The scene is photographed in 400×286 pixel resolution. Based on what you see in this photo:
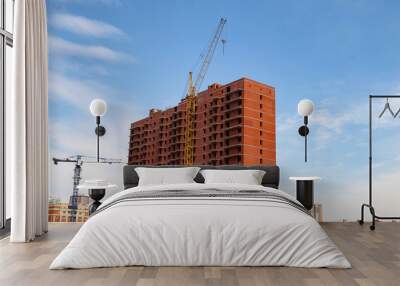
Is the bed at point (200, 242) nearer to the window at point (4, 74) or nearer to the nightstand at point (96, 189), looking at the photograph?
the nightstand at point (96, 189)

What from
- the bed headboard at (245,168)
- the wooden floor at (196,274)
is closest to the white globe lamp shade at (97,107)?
the bed headboard at (245,168)

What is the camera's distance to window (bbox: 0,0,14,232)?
16.7ft

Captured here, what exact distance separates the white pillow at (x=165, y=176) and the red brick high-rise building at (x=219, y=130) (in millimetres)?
576

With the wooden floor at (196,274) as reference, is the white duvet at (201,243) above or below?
above

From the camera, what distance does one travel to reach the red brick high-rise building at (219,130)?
19.6 ft

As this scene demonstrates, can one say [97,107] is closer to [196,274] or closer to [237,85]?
[237,85]

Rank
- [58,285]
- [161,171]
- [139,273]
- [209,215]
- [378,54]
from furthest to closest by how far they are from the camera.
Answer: [378,54] < [161,171] < [209,215] < [139,273] < [58,285]

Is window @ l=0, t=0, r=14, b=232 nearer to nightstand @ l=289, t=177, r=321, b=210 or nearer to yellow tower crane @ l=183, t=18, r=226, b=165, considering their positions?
yellow tower crane @ l=183, t=18, r=226, b=165

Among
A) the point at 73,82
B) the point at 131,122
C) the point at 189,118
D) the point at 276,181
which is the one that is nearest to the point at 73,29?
the point at 73,82

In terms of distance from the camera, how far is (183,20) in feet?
19.8

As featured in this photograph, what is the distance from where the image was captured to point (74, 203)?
19.5ft

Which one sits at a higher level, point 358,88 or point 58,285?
point 358,88

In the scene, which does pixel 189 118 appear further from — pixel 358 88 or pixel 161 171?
pixel 358 88

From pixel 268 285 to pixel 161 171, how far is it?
2794 mm
